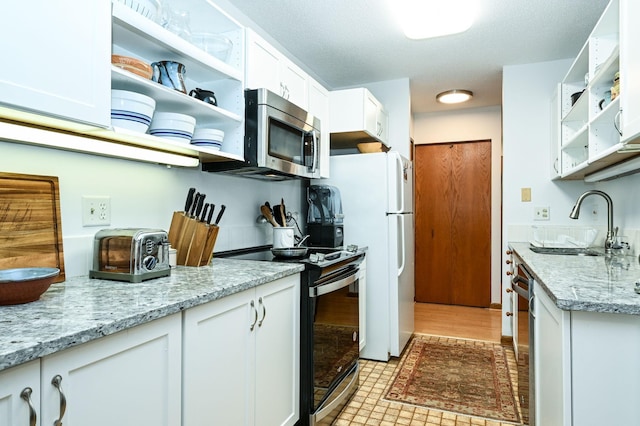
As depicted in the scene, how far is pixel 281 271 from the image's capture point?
168 centimetres

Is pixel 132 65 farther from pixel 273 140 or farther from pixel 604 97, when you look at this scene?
pixel 604 97

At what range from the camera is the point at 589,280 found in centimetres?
142

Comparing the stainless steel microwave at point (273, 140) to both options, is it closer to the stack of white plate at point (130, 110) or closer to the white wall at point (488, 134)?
the stack of white plate at point (130, 110)

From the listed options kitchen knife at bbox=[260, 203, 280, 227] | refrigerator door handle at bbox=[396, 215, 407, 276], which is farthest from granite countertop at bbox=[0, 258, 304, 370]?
refrigerator door handle at bbox=[396, 215, 407, 276]

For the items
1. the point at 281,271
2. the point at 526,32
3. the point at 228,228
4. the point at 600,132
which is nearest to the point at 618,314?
the point at 281,271

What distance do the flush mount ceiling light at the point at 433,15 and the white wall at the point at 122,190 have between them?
143cm

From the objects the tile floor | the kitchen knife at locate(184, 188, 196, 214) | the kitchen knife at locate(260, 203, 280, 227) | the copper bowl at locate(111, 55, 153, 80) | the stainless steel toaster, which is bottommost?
the tile floor

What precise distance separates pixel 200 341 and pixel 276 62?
1.64 meters

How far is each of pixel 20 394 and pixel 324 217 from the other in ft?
7.49

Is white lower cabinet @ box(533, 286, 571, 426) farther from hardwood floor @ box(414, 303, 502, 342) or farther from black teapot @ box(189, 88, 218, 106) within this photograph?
hardwood floor @ box(414, 303, 502, 342)

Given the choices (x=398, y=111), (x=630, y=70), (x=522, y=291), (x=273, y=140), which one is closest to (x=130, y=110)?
(x=273, y=140)

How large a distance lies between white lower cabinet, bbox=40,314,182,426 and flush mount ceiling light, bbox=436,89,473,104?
3749mm

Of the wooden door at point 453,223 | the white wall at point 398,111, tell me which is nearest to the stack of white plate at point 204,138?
the white wall at point 398,111

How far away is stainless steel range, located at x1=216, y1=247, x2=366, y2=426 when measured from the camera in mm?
1876
